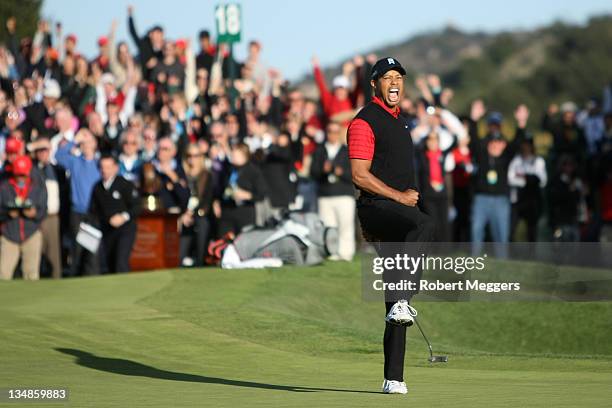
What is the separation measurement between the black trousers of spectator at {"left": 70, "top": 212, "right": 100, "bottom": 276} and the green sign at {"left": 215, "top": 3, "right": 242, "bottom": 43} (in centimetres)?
473

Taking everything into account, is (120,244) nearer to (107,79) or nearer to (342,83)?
(107,79)

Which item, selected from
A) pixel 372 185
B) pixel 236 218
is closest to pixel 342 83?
pixel 236 218

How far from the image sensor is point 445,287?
17891 mm

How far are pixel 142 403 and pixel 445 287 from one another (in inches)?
325

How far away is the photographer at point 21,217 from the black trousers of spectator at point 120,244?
999 millimetres

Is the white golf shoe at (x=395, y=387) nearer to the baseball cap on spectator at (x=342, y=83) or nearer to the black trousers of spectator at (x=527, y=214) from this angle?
the black trousers of spectator at (x=527, y=214)

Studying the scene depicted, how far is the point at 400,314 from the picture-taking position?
1064 centimetres

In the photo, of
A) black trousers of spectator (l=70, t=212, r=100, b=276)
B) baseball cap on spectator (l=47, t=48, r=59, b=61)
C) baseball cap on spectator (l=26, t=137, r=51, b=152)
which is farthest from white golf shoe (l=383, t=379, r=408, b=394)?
baseball cap on spectator (l=47, t=48, r=59, b=61)

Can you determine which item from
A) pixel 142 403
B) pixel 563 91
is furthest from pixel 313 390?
pixel 563 91

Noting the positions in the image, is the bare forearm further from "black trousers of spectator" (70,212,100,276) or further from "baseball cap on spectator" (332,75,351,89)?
"baseball cap on spectator" (332,75,351,89)

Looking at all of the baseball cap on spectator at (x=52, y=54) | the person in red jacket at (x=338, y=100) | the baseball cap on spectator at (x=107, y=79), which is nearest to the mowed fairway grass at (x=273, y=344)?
the person in red jacket at (x=338, y=100)

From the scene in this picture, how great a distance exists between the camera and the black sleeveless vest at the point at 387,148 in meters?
10.8

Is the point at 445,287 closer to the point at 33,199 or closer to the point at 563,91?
the point at 33,199

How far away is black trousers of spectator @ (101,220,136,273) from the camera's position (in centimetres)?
2127
